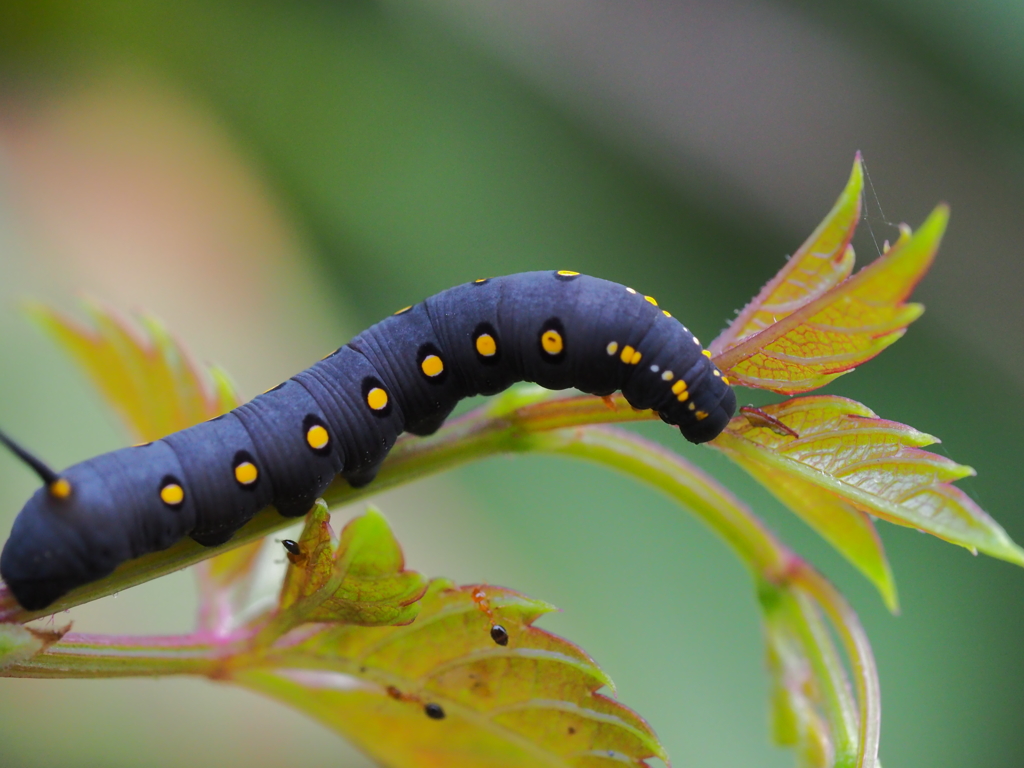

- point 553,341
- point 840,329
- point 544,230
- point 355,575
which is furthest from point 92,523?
point 544,230

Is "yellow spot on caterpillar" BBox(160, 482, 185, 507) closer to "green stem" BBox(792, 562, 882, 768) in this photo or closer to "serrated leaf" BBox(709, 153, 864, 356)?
"serrated leaf" BBox(709, 153, 864, 356)

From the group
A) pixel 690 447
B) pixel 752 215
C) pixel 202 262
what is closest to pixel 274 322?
pixel 202 262

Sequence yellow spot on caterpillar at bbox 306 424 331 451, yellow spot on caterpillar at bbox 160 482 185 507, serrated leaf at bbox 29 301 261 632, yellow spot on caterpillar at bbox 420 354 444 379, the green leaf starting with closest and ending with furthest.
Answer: the green leaf, yellow spot on caterpillar at bbox 160 482 185 507, yellow spot on caterpillar at bbox 306 424 331 451, yellow spot on caterpillar at bbox 420 354 444 379, serrated leaf at bbox 29 301 261 632

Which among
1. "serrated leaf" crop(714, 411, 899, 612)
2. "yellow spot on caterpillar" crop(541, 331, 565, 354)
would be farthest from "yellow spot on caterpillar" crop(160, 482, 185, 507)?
"serrated leaf" crop(714, 411, 899, 612)

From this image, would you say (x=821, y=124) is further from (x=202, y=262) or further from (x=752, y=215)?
(x=202, y=262)

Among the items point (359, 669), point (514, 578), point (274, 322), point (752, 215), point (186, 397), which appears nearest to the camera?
point (359, 669)

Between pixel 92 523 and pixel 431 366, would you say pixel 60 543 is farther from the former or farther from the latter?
pixel 431 366

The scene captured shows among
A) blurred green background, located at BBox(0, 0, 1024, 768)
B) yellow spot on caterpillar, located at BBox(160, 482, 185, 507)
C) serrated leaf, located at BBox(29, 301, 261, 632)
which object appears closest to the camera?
yellow spot on caterpillar, located at BBox(160, 482, 185, 507)
